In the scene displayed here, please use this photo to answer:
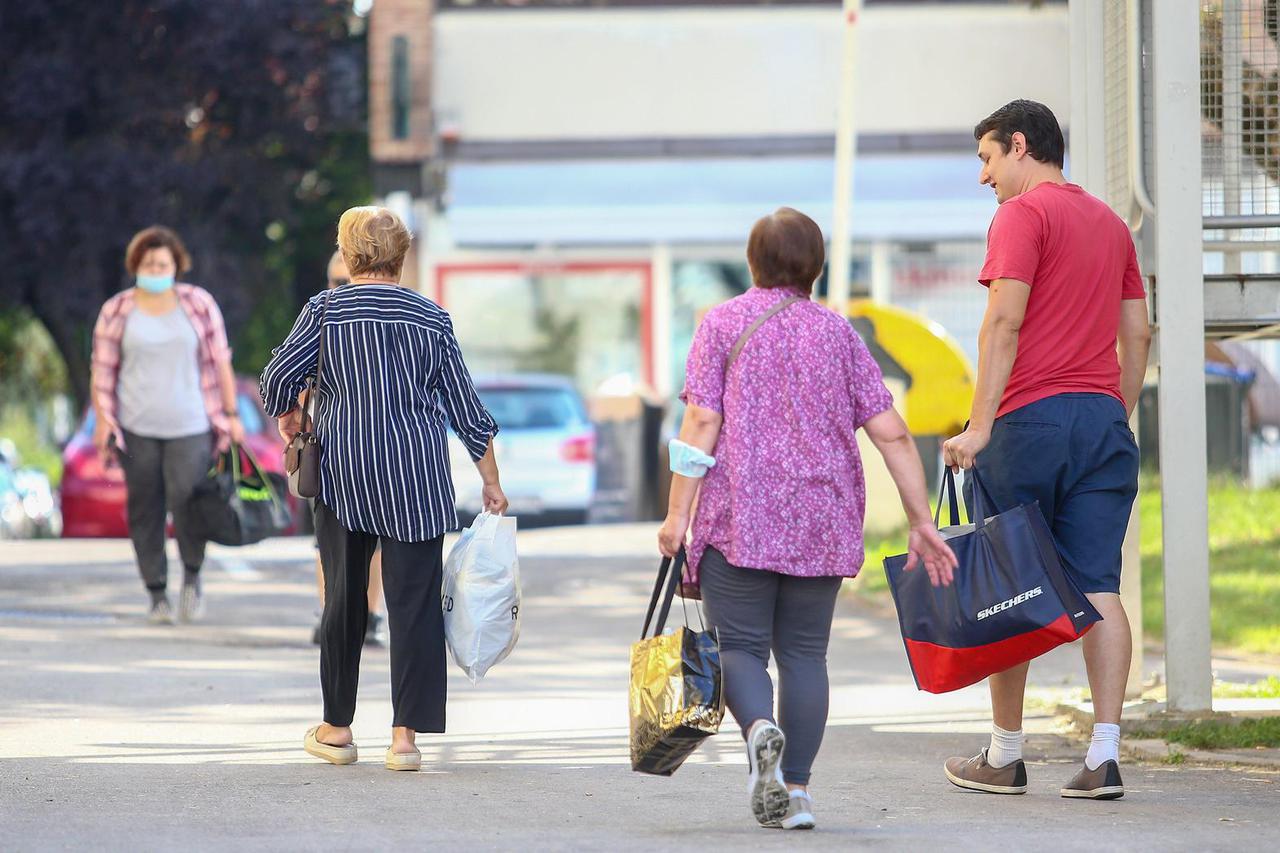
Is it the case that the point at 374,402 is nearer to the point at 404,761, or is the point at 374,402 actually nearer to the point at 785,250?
the point at 404,761

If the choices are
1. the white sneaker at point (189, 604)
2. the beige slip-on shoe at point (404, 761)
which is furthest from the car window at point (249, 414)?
the beige slip-on shoe at point (404, 761)

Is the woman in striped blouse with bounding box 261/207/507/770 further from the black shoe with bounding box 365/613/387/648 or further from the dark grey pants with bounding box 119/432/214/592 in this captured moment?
the dark grey pants with bounding box 119/432/214/592

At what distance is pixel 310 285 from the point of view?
26609 mm

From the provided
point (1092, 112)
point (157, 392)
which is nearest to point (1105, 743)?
point (1092, 112)

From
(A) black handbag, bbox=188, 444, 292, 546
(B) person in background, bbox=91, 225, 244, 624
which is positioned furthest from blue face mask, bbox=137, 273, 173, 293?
(A) black handbag, bbox=188, 444, 292, 546

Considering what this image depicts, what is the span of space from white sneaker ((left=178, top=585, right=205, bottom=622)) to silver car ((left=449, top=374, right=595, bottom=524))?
743cm

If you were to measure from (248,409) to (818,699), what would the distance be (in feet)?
41.4

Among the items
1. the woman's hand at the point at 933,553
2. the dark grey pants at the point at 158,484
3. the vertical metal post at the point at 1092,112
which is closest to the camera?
the woman's hand at the point at 933,553

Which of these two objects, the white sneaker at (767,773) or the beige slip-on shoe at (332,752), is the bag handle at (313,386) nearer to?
the beige slip-on shoe at (332,752)

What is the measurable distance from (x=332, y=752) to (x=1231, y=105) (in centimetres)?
383

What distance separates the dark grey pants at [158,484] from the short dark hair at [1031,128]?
5.18 meters

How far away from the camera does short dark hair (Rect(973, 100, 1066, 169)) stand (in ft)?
20.2

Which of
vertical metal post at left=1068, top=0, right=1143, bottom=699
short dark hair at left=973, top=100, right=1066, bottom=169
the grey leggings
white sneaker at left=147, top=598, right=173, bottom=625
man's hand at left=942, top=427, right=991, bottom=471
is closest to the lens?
the grey leggings

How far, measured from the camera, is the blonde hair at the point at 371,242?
21.7 feet
